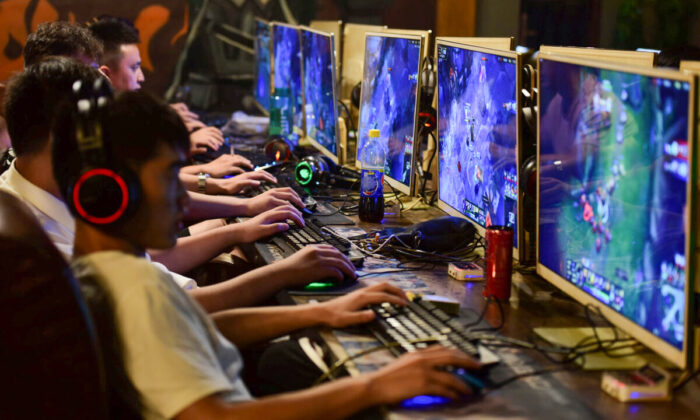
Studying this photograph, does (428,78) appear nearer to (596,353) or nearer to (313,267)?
(313,267)

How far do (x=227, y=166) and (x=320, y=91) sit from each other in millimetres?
528

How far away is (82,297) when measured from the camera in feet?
3.55

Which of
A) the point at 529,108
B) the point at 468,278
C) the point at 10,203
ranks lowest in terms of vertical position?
the point at 468,278

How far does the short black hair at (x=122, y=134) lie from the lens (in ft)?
3.86

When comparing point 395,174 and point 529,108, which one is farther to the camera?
point 395,174

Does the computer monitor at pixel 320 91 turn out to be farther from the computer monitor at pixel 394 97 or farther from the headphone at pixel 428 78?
the headphone at pixel 428 78

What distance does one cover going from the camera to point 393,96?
256 centimetres

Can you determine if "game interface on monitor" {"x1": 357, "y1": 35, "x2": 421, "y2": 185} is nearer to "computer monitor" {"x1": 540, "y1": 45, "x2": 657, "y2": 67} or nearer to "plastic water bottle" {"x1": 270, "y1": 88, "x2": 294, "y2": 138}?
"computer monitor" {"x1": 540, "y1": 45, "x2": 657, "y2": 67}

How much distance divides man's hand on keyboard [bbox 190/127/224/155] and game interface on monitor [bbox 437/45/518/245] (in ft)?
6.12

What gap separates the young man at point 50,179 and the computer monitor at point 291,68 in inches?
80.3

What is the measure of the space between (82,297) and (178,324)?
14 centimetres

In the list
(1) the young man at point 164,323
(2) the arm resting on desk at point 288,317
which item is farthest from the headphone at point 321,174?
(1) the young man at point 164,323

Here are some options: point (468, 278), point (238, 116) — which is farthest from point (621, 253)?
point (238, 116)

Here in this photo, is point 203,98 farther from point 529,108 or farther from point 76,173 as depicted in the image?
point 76,173
